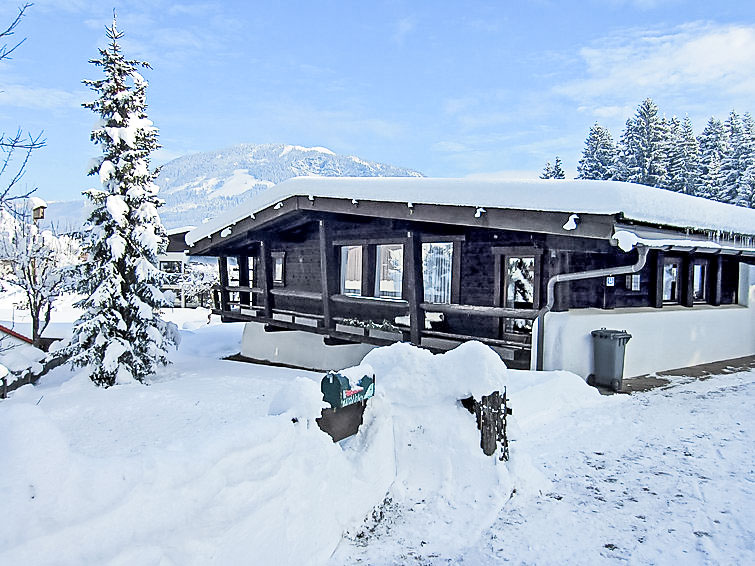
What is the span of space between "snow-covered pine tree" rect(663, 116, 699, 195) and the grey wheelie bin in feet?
107

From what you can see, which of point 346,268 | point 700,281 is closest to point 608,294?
point 700,281

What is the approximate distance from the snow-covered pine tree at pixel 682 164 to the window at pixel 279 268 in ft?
102

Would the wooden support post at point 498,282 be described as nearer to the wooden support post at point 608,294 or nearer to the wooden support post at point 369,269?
the wooden support post at point 608,294

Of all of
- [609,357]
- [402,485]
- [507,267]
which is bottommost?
[402,485]

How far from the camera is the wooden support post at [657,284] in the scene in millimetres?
10922

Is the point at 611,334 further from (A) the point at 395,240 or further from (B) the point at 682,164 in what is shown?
(B) the point at 682,164

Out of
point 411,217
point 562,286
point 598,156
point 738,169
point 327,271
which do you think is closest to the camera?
point 411,217

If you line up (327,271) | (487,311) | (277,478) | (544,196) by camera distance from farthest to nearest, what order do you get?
(327,271), (487,311), (544,196), (277,478)

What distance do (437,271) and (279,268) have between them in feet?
22.0

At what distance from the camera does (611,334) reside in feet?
27.0

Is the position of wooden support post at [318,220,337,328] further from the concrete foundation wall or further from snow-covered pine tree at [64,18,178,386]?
snow-covered pine tree at [64,18,178,386]

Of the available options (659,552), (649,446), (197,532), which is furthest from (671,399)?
(197,532)

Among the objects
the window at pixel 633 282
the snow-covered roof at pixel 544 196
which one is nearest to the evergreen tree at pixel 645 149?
the snow-covered roof at pixel 544 196

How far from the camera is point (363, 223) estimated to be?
11789mm
